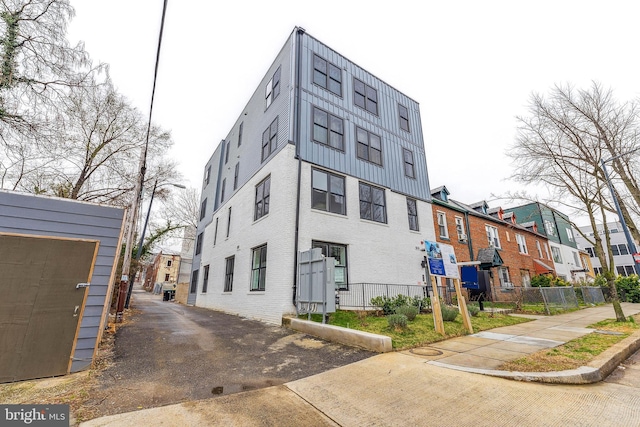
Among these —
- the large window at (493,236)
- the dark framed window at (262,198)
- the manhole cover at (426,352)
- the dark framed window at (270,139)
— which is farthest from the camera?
the large window at (493,236)

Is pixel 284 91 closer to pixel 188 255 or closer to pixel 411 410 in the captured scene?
pixel 411 410

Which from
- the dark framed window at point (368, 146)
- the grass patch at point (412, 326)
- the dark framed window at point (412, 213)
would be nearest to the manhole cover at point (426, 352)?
the grass patch at point (412, 326)

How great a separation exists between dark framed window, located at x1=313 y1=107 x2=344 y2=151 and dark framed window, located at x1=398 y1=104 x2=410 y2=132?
5.56 metres

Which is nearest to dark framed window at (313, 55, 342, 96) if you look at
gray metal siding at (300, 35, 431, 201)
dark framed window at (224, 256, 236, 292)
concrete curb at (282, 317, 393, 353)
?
gray metal siding at (300, 35, 431, 201)

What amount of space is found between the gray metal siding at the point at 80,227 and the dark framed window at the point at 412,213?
14.1m

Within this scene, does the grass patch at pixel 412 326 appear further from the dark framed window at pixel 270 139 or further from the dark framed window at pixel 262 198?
the dark framed window at pixel 270 139

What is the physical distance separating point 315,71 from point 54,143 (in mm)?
11812

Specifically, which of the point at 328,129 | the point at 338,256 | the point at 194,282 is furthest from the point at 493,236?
the point at 194,282

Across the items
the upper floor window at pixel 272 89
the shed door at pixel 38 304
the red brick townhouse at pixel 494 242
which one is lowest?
the shed door at pixel 38 304

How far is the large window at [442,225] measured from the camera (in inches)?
718

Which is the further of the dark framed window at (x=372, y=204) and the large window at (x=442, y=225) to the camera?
the large window at (x=442, y=225)

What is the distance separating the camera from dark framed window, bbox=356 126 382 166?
15023 mm

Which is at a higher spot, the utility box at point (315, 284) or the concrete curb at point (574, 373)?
the utility box at point (315, 284)

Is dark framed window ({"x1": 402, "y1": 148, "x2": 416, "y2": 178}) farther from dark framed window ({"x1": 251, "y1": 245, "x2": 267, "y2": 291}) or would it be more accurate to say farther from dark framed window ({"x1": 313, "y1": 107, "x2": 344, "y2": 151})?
dark framed window ({"x1": 251, "y1": 245, "x2": 267, "y2": 291})
